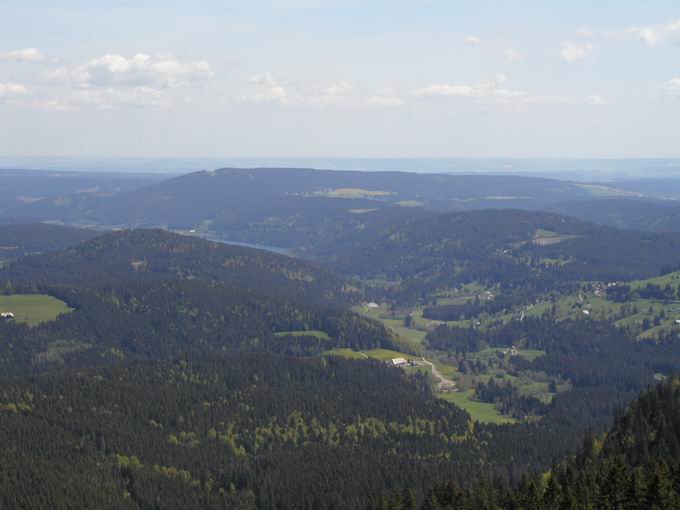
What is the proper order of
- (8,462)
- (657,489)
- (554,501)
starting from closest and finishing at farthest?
1. (657,489)
2. (554,501)
3. (8,462)

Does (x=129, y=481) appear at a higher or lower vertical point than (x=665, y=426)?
lower

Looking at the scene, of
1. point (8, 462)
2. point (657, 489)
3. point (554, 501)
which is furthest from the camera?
point (8, 462)

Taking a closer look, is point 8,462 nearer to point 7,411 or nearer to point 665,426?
point 7,411

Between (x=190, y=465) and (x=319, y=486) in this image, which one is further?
(x=190, y=465)

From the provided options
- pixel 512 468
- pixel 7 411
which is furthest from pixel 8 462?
pixel 512 468

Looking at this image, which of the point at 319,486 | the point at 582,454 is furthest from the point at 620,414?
the point at 319,486

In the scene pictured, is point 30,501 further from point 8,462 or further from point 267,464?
point 267,464
